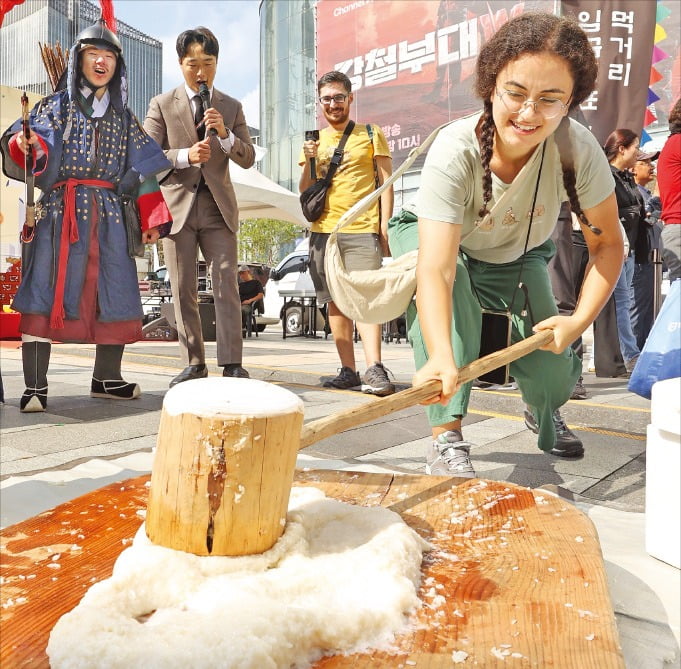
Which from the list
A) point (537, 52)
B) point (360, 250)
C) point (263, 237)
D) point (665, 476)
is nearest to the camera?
point (665, 476)

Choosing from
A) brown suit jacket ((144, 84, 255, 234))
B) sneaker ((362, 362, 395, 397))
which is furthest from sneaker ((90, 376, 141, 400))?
sneaker ((362, 362, 395, 397))

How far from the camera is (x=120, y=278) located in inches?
121

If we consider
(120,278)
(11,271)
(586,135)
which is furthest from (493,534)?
(11,271)

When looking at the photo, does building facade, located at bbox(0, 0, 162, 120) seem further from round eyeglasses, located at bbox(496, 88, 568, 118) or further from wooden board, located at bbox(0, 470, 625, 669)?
wooden board, located at bbox(0, 470, 625, 669)

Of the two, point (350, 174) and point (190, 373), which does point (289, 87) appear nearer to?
point (350, 174)

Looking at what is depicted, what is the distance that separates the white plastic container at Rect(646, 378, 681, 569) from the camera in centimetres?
141

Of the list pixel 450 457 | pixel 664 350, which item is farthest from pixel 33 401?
pixel 664 350

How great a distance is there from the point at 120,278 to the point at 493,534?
7.89 ft

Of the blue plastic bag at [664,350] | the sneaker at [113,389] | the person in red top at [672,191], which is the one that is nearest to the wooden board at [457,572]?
the blue plastic bag at [664,350]

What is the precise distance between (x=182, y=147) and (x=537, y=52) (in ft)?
7.75

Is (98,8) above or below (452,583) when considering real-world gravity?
above

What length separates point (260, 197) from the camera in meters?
9.25

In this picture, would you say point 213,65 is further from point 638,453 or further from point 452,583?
point 452,583

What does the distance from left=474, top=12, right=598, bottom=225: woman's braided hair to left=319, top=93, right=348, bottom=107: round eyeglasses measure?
2.02 metres
